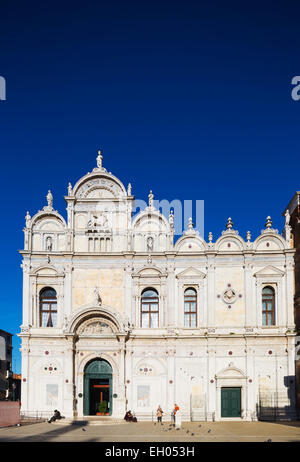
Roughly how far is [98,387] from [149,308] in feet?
20.7

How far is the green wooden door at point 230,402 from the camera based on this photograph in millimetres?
38188

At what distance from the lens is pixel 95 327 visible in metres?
39.4

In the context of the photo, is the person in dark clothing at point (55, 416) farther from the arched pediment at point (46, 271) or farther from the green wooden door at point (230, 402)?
the green wooden door at point (230, 402)

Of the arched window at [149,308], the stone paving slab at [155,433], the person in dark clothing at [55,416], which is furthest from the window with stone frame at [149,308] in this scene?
the person in dark clothing at [55,416]

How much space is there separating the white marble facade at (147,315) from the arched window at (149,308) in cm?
15

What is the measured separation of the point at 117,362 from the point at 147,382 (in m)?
2.40

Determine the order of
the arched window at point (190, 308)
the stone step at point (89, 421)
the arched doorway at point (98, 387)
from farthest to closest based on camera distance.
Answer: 1. the arched window at point (190, 308)
2. the arched doorway at point (98, 387)
3. the stone step at point (89, 421)

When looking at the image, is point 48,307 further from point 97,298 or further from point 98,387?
point 98,387

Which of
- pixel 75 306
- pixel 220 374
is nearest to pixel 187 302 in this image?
pixel 220 374

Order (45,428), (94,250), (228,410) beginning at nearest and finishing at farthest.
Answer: (45,428) → (228,410) → (94,250)

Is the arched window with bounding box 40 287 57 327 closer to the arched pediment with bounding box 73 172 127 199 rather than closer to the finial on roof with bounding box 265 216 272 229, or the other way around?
the arched pediment with bounding box 73 172 127 199

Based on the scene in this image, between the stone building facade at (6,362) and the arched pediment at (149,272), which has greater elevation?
the arched pediment at (149,272)

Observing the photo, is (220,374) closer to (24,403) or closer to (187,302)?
(187,302)

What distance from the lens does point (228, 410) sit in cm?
3822
